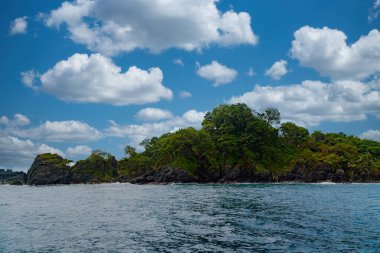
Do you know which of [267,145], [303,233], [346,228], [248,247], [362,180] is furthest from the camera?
[267,145]

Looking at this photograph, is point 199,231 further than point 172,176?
No

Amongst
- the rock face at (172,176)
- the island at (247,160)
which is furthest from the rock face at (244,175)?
the rock face at (172,176)

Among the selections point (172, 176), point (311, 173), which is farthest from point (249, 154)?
point (172, 176)

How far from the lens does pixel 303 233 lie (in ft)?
99.6

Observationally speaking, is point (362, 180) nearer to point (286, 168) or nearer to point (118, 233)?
point (286, 168)

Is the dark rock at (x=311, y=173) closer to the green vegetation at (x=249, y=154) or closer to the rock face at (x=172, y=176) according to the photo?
the green vegetation at (x=249, y=154)

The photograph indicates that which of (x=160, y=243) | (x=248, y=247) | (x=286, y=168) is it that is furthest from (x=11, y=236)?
(x=286, y=168)

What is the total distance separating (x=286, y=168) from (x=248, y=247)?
159 m

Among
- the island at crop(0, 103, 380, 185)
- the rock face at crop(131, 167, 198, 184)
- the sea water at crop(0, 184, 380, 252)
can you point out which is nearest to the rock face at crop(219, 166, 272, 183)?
the island at crop(0, 103, 380, 185)

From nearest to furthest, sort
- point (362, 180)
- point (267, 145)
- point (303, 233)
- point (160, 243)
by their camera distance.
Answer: point (160, 243), point (303, 233), point (362, 180), point (267, 145)

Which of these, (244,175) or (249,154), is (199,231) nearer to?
(244,175)

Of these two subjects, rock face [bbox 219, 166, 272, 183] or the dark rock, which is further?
rock face [bbox 219, 166, 272, 183]

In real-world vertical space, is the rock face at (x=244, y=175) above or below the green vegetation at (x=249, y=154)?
below

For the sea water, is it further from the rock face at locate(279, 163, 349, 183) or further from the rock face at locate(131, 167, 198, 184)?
the rock face at locate(279, 163, 349, 183)
